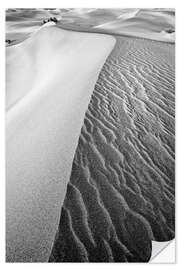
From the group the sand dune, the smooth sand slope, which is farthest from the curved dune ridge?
the sand dune

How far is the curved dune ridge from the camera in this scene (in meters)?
2.54

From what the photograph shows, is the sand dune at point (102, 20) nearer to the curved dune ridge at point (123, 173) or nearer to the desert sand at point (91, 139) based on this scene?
the desert sand at point (91, 139)

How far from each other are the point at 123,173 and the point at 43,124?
1.02m

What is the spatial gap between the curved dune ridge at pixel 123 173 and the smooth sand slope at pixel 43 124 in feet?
0.38

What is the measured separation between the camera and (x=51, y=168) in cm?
295

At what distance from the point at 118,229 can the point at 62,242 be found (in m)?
0.43

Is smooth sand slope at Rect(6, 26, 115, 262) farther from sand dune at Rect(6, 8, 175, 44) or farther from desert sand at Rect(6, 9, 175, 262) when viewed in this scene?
sand dune at Rect(6, 8, 175, 44)

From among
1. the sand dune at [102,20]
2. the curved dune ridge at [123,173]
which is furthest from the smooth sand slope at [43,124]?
the sand dune at [102,20]

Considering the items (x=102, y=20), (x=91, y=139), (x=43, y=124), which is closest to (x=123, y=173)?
(x=91, y=139)

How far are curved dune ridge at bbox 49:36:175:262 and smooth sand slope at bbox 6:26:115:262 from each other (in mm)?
115
